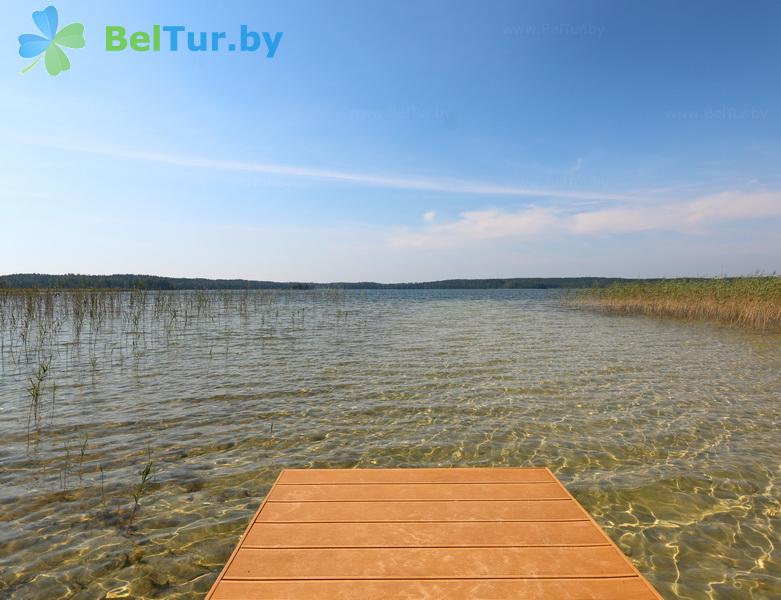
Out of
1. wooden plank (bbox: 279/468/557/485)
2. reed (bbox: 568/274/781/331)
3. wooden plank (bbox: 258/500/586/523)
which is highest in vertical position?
reed (bbox: 568/274/781/331)

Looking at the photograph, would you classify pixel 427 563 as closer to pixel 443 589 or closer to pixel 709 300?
pixel 443 589

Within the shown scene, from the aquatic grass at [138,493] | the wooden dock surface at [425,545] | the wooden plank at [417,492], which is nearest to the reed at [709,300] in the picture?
the wooden plank at [417,492]

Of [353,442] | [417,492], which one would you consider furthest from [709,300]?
[417,492]

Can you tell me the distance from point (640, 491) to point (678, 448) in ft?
6.60

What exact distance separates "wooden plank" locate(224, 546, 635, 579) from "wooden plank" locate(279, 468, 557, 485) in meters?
1.26

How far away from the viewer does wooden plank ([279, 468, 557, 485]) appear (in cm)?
467

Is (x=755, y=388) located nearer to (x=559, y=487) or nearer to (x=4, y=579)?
(x=559, y=487)

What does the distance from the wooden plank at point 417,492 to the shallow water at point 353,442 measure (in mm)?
823

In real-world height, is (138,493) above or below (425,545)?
below

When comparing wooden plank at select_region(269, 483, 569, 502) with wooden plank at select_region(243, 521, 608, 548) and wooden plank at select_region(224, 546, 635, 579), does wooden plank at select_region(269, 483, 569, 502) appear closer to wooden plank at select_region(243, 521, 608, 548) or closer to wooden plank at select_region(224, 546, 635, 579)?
wooden plank at select_region(243, 521, 608, 548)

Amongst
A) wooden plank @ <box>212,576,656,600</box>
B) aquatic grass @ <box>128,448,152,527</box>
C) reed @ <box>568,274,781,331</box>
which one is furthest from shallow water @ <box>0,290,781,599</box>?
reed @ <box>568,274,781,331</box>

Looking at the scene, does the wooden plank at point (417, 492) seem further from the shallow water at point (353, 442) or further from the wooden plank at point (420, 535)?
the shallow water at point (353, 442)

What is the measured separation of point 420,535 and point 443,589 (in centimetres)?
65

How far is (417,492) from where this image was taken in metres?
4.38
